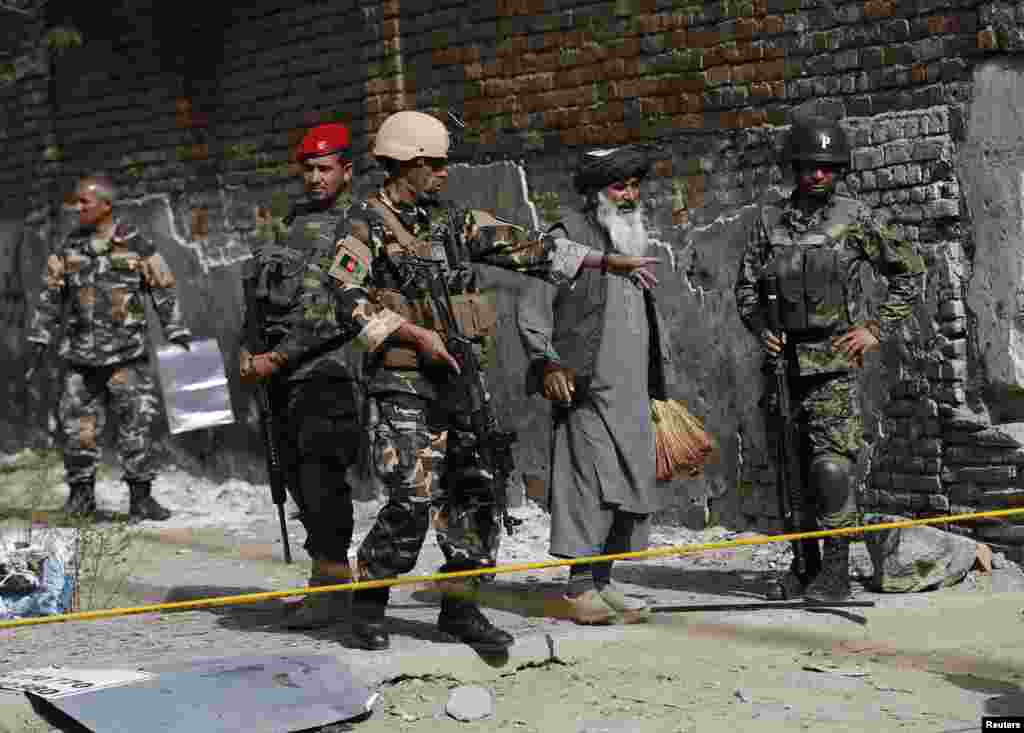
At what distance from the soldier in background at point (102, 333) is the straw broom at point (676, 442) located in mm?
4150

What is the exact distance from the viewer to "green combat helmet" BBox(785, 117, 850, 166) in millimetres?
6930

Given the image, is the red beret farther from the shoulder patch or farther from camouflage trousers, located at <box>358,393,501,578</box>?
camouflage trousers, located at <box>358,393,501,578</box>

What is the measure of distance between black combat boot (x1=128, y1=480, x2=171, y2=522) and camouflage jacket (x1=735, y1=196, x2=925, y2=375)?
14.8 feet

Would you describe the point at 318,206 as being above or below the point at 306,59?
below

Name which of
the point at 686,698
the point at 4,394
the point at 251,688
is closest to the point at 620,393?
the point at 686,698

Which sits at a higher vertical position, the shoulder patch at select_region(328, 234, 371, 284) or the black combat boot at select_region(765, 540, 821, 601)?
the shoulder patch at select_region(328, 234, 371, 284)

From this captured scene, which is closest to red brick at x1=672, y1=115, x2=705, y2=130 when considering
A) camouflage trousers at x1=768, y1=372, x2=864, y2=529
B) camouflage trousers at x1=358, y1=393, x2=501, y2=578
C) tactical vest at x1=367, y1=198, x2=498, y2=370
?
camouflage trousers at x1=768, y1=372, x2=864, y2=529

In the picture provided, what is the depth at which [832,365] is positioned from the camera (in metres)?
7.01

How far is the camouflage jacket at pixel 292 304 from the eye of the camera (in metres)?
6.93

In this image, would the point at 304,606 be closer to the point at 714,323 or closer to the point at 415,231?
the point at 415,231

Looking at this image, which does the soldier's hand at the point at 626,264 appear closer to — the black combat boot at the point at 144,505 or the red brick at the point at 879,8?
the red brick at the point at 879,8

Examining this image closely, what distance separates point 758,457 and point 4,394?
6837 millimetres

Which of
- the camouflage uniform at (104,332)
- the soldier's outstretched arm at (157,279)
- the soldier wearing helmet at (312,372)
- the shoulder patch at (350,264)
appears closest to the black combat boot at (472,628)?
the soldier wearing helmet at (312,372)

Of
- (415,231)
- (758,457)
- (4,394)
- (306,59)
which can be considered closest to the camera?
(415,231)
